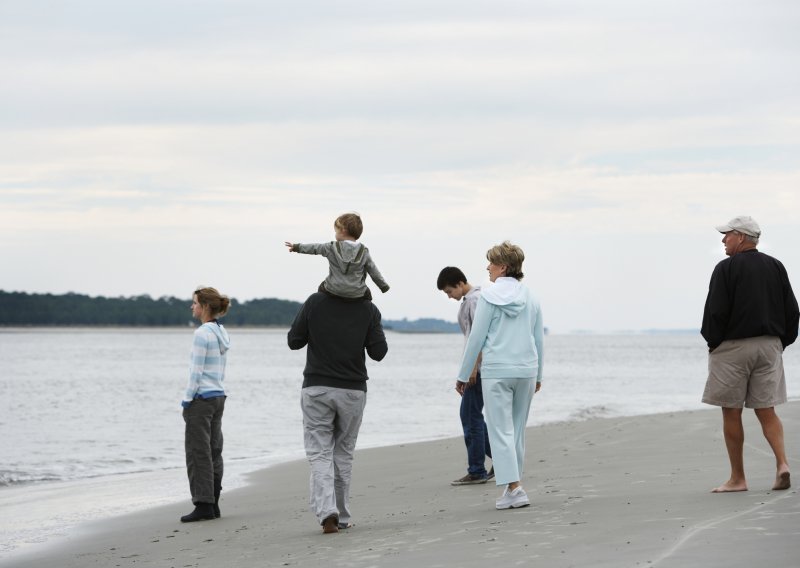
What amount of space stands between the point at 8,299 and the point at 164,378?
10328 cm

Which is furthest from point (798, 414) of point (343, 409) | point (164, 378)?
point (164, 378)

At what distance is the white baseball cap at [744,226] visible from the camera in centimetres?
690

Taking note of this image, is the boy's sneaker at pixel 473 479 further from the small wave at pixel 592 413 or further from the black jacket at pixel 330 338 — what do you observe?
the small wave at pixel 592 413

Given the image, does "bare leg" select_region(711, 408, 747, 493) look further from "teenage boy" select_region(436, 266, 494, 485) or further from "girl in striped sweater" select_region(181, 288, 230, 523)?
"girl in striped sweater" select_region(181, 288, 230, 523)

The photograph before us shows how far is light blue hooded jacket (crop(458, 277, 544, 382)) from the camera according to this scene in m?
7.00

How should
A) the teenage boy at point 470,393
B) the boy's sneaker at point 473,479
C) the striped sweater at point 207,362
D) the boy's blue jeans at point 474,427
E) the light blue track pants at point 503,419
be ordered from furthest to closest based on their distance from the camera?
the boy's sneaker at point 473,479, the boy's blue jeans at point 474,427, the teenage boy at point 470,393, the striped sweater at point 207,362, the light blue track pants at point 503,419

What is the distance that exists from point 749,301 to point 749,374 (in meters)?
0.50

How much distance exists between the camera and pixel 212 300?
7.94 m

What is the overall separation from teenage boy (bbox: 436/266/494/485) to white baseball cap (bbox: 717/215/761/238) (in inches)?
96.7

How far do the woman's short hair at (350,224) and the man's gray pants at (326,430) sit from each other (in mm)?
1037

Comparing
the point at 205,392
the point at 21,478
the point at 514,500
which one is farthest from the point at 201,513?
the point at 21,478

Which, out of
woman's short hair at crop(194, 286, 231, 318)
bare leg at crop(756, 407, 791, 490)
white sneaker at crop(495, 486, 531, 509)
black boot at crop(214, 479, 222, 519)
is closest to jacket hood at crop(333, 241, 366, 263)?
woman's short hair at crop(194, 286, 231, 318)

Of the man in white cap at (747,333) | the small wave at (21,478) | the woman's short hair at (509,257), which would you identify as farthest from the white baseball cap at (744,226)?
the small wave at (21,478)

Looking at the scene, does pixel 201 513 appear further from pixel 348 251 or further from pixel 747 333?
pixel 747 333
